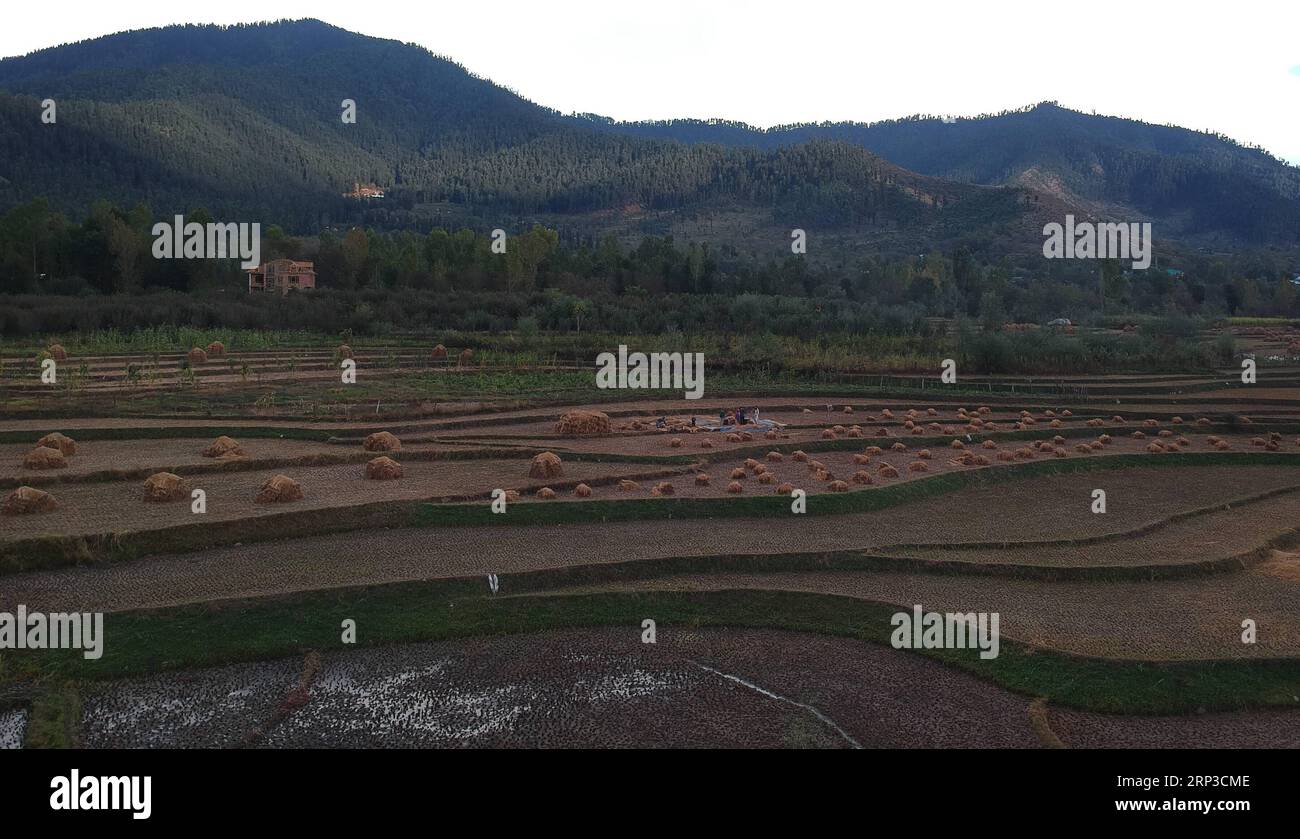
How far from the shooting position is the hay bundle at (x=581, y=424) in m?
31.5

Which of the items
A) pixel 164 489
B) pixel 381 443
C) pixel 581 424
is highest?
pixel 581 424

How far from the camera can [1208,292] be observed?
99.1m

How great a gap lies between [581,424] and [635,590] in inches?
608

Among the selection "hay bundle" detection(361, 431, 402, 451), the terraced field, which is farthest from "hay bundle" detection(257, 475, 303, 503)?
"hay bundle" detection(361, 431, 402, 451)

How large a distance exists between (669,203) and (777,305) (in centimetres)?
9108

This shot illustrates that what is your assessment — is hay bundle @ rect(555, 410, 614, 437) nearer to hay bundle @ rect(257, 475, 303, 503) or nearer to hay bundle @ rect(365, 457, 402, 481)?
hay bundle @ rect(365, 457, 402, 481)

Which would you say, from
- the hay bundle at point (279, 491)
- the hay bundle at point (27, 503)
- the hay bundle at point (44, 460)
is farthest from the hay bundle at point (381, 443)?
the hay bundle at point (27, 503)

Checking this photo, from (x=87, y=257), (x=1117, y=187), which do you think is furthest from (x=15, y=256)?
(x=1117, y=187)

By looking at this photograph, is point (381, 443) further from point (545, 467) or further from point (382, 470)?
point (545, 467)

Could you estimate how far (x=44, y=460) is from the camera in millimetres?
22812

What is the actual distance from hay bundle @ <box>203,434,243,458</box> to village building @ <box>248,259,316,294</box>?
2227 inches

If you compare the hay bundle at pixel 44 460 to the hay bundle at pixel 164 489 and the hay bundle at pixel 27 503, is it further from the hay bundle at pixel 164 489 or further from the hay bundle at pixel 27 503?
the hay bundle at pixel 164 489

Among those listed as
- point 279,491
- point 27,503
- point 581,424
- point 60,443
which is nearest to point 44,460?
point 60,443

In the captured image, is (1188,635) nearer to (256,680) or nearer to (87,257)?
(256,680)
